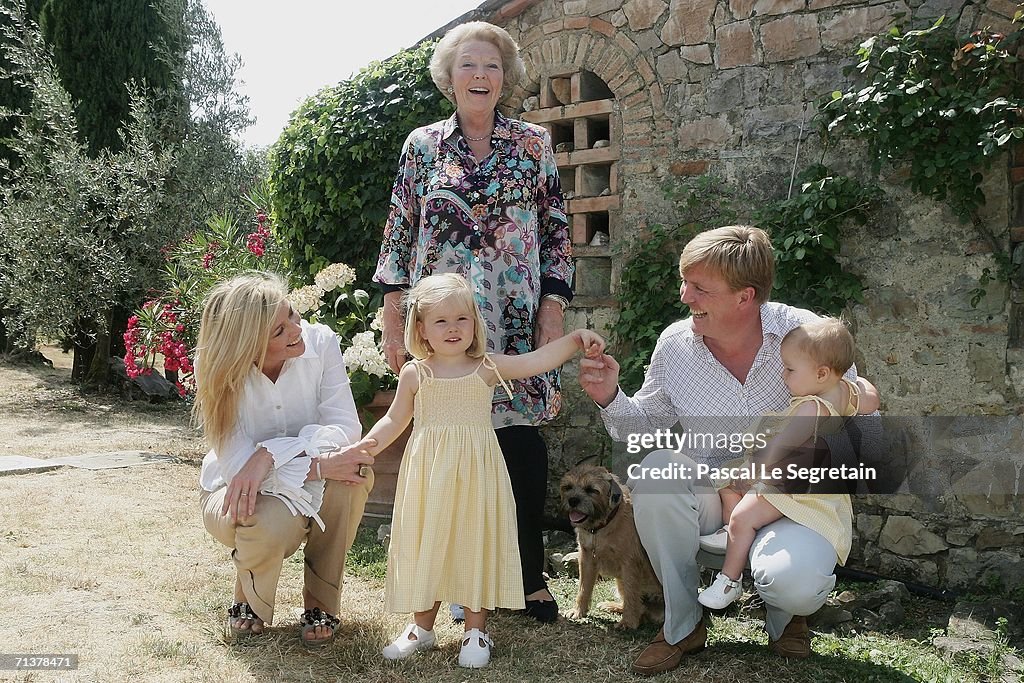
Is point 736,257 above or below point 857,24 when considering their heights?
below

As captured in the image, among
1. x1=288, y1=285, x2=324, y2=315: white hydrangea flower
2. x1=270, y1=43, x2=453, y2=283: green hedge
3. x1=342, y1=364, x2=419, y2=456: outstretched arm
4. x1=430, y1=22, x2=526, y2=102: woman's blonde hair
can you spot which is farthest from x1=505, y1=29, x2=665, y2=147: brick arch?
x1=342, y1=364, x2=419, y2=456: outstretched arm

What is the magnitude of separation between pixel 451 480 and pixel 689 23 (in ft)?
9.59

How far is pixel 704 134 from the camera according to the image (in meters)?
4.49

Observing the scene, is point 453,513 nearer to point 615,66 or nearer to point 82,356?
point 615,66

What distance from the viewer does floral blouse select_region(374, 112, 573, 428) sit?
10.6 feet

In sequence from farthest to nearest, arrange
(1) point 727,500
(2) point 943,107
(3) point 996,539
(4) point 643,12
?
(4) point 643,12 < (3) point 996,539 < (2) point 943,107 < (1) point 727,500

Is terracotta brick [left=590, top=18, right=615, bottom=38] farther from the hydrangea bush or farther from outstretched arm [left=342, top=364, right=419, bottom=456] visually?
outstretched arm [left=342, top=364, right=419, bottom=456]

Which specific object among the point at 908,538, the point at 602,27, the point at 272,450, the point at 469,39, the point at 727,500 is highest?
the point at 602,27

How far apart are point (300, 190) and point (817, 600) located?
13.6 feet

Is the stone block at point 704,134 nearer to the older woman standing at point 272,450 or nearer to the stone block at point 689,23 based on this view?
the stone block at point 689,23

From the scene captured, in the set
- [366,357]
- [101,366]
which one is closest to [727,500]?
[366,357]

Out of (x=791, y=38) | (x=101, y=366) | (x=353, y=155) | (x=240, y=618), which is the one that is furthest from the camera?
(x=101, y=366)

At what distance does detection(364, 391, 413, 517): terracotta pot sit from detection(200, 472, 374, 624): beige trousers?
135 centimetres

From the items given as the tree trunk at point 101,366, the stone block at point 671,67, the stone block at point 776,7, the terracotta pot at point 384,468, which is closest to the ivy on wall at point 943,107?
the stone block at point 776,7
